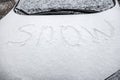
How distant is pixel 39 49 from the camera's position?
132 inches

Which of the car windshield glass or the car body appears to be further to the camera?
the car windshield glass

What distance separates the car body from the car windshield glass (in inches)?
3.2

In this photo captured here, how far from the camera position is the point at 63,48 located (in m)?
3.32

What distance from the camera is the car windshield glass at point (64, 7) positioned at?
12.0ft

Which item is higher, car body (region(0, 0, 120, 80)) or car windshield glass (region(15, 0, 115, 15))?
car windshield glass (region(15, 0, 115, 15))

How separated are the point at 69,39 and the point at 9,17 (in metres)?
1.01

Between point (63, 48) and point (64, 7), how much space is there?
25.7 inches

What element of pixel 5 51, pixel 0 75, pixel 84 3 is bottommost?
pixel 0 75

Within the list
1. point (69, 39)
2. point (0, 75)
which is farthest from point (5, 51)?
point (69, 39)

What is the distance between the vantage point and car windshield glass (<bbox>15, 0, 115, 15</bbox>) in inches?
144

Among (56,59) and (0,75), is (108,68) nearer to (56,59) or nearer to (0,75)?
(56,59)

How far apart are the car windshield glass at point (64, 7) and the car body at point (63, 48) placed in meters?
A: 0.08

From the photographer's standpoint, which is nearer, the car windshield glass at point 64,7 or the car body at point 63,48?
the car body at point 63,48

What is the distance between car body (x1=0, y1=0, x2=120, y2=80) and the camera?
3.23 meters
